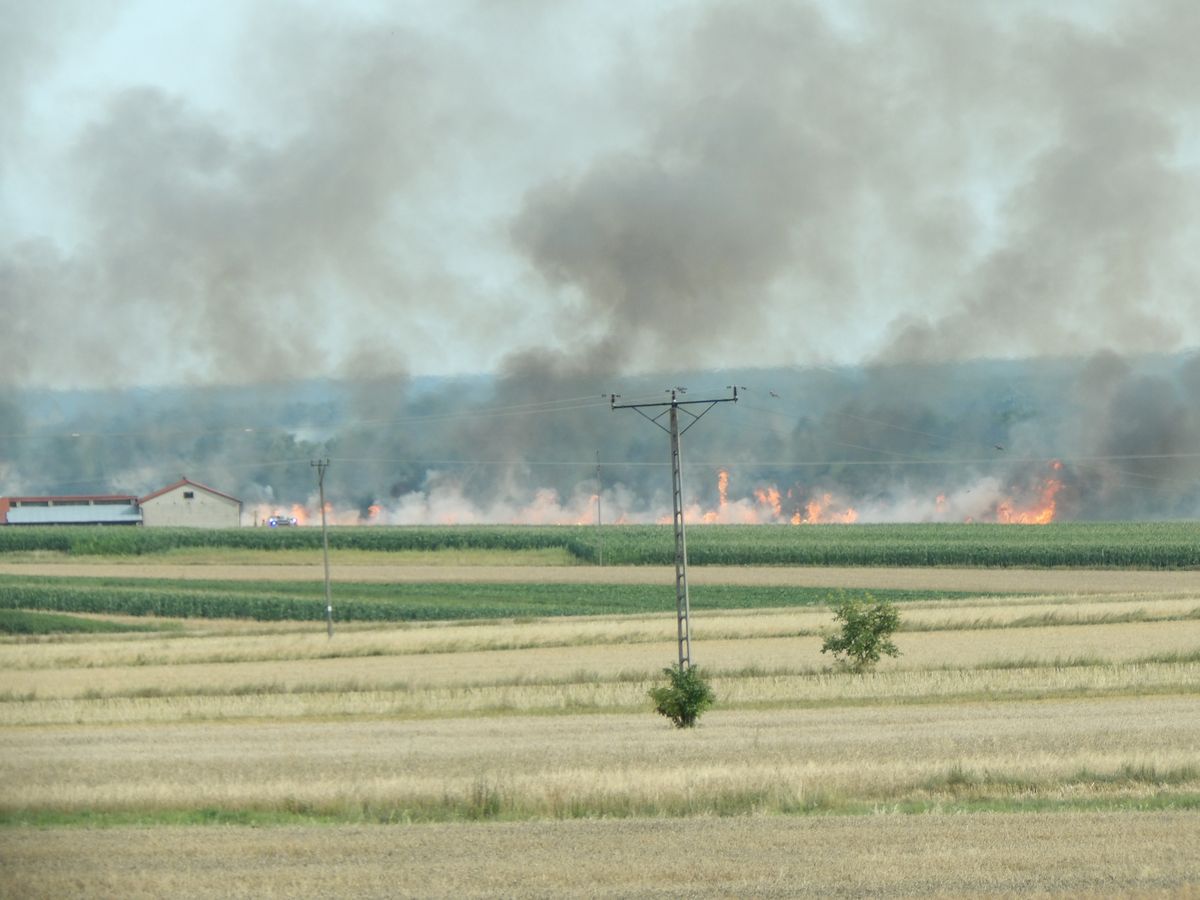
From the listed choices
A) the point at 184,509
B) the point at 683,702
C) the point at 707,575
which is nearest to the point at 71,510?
the point at 184,509

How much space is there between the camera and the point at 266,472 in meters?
134

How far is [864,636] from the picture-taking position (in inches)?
1594

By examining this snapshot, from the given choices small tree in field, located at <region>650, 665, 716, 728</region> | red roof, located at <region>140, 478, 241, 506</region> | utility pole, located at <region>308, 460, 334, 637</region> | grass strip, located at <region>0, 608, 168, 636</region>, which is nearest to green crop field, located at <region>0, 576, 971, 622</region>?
utility pole, located at <region>308, 460, 334, 637</region>

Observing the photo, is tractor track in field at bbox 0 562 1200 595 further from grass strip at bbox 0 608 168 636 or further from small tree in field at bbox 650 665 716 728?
small tree in field at bbox 650 665 716 728

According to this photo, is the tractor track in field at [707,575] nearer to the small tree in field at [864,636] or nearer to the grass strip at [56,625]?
the grass strip at [56,625]

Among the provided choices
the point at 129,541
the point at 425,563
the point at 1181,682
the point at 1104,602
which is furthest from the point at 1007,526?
the point at 1181,682

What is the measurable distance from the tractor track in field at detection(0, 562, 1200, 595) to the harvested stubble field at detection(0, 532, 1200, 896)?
20.9 metres

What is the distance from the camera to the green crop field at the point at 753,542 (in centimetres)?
8388

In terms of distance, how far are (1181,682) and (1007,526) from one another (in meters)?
72.7

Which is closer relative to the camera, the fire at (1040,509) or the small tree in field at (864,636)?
the small tree in field at (864,636)

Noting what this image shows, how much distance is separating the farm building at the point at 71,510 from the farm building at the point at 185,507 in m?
1.23

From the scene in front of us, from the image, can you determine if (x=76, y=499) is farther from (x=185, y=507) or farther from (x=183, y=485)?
(x=185, y=507)

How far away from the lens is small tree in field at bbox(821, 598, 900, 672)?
133 ft

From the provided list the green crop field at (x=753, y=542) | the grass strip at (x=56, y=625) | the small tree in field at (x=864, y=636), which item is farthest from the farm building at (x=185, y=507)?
the small tree in field at (x=864, y=636)
